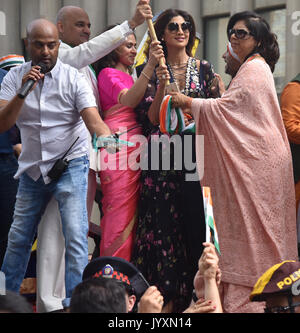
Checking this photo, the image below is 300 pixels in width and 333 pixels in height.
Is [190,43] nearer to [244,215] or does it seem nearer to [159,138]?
[159,138]

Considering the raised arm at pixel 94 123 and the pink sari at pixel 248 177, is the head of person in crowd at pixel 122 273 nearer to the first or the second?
the raised arm at pixel 94 123

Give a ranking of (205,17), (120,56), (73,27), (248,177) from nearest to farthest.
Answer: (248,177)
(120,56)
(73,27)
(205,17)

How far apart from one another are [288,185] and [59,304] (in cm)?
157

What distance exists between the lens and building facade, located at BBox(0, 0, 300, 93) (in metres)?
7.36

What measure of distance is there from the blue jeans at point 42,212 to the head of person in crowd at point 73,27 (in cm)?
125

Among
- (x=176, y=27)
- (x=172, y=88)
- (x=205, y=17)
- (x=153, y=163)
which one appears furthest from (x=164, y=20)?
(x=205, y=17)

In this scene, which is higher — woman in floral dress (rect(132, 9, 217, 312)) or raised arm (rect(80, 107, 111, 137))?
raised arm (rect(80, 107, 111, 137))

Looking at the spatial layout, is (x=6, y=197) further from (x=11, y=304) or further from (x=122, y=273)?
(x=11, y=304)

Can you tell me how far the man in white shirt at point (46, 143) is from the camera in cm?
462

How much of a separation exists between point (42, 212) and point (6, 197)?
422mm

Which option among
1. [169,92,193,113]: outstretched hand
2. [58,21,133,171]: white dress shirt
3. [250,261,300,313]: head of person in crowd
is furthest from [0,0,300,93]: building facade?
[250,261,300,313]: head of person in crowd

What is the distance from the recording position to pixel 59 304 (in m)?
4.81

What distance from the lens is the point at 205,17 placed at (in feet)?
27.6

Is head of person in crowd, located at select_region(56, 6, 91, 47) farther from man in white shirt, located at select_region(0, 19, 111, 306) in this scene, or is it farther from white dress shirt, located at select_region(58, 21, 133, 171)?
man in white shirt, located at select_region(0, 19, 111, 306)
